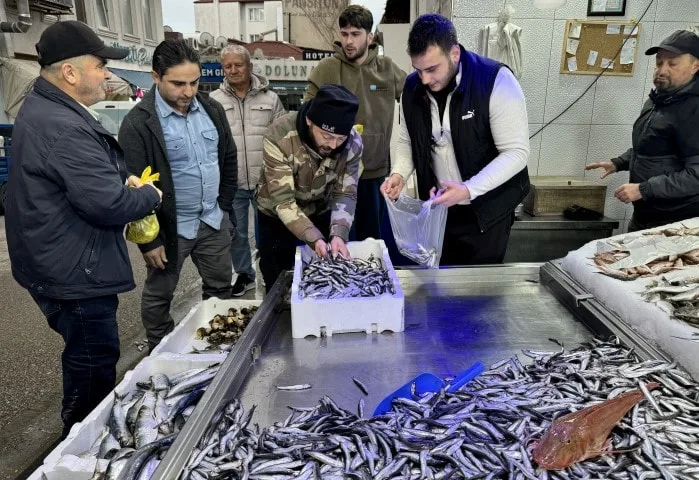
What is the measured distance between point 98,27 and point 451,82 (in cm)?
1733

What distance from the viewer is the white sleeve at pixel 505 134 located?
2.93 m

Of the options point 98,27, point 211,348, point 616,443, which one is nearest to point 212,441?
point 616,443

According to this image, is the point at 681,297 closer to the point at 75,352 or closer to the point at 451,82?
the point at 451,82

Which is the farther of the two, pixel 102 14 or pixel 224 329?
pixel 102 14

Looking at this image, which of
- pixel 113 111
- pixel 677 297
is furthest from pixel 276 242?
pixel 113 111

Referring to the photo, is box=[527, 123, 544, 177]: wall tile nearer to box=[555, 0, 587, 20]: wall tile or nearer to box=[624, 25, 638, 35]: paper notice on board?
box=[555, 0, 587, 20]: wall tile

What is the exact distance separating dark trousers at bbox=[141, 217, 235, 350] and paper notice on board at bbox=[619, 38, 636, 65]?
488cm

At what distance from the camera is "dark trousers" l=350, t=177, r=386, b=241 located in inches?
198

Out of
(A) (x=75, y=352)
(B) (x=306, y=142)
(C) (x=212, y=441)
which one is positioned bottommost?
(A) (x=75, y=352)

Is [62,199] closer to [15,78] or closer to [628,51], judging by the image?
[628,51]

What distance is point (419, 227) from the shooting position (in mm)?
3221

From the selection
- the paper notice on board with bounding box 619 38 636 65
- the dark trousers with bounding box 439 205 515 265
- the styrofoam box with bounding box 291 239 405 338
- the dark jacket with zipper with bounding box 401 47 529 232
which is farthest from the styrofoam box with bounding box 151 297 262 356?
the paper notice on board with bounding box 619 38 636 65

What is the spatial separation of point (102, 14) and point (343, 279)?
60.1 feet

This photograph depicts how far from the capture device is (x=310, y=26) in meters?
21.4
